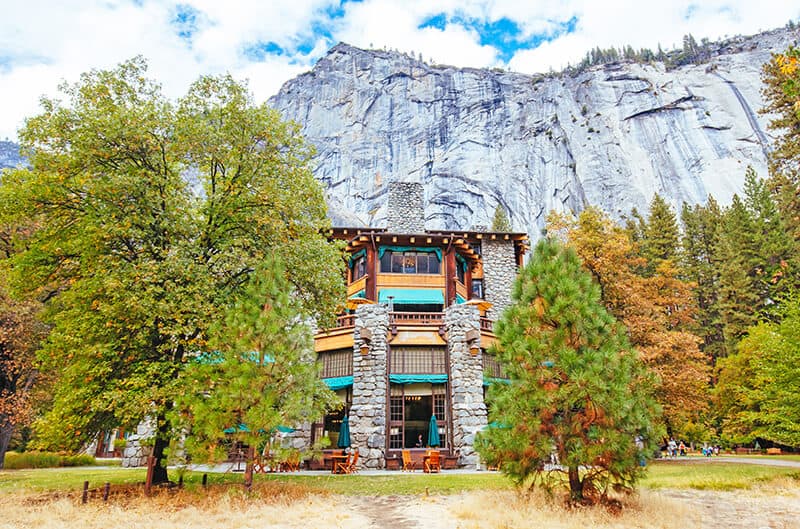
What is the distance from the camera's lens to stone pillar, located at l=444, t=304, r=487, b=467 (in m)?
17.8

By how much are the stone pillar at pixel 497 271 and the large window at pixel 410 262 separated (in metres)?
4.72

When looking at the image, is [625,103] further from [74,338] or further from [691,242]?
[74,338]

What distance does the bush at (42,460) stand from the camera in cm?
2131

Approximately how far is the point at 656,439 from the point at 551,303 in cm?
273

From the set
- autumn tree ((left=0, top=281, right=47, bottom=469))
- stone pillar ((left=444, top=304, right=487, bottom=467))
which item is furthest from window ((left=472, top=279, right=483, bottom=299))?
autumn tree ((left=0, top=281, right=47, bottom=469))

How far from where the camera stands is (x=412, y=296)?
2436 centimetres

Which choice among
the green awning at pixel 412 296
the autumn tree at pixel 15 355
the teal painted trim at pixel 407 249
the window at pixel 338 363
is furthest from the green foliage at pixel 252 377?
the teal painted trim at pixel 407 249

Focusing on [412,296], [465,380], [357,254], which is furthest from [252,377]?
[357,254]

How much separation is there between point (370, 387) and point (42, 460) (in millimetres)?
17013

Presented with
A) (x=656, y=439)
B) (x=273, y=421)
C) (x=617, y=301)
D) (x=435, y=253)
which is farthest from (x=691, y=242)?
(x=273, y=421)

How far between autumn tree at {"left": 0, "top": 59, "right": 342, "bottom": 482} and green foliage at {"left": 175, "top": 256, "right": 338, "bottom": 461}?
84 cm

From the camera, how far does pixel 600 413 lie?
294 inches

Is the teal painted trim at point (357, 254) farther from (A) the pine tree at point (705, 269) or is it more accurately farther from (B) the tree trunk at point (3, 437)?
(A) the pine tree at point (705, 269)

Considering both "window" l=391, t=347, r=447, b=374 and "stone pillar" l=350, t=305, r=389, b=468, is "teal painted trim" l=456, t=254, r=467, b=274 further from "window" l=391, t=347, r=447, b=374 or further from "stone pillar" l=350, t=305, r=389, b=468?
"stone pillar" l=350, t=305, r=389, b=468
